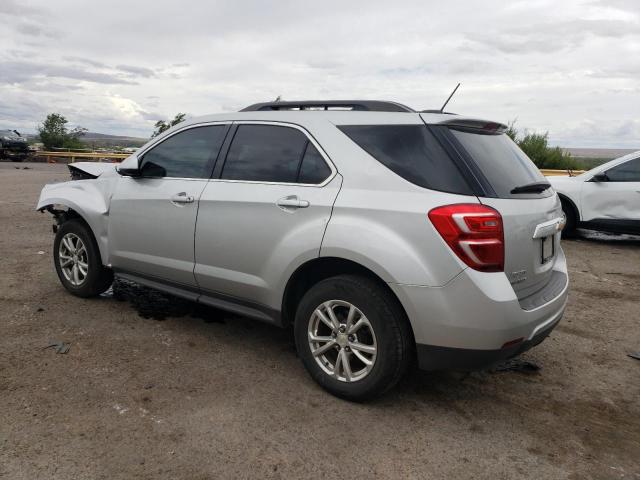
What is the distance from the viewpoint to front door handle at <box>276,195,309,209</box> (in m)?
3.38

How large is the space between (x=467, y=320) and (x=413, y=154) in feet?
3.20

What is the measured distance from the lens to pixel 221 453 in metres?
2.77

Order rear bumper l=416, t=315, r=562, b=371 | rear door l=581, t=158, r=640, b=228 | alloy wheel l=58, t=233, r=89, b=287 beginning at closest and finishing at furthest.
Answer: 1. rear bumper l=416, t=315, r=562, b=371
2. alloy wheel l=58, t=233, r=89, b=287
3. rear door l=581, t=158, r=640, b=228

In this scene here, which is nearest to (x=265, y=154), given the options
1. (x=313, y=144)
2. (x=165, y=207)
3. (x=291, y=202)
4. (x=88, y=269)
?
(x=313, y=144)

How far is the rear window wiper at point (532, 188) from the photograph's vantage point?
320 centimetres

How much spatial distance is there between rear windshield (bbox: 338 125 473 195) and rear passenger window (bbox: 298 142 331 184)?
0.24 metres

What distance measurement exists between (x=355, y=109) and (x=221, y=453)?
220 cm

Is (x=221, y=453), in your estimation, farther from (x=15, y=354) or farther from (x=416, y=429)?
(x=15, y=354)

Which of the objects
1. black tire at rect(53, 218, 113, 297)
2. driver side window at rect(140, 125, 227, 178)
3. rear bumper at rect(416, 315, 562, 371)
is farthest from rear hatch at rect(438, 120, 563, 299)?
black tire at rect(53, 218, 113, 297)

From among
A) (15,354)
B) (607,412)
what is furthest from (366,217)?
(15,354)

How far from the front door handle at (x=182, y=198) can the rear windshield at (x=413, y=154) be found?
133 cm

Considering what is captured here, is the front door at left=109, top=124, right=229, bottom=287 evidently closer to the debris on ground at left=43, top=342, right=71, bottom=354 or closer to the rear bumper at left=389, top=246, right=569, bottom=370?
the debris on ground at left=43, top=342, right=71, bottom=354

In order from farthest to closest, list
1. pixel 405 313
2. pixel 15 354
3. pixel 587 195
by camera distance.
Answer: pixel 587 195, pixel 15 354, pixel 405 313

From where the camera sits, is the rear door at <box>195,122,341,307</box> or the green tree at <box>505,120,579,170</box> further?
the green tree at <box>505,120,579,170</box>
